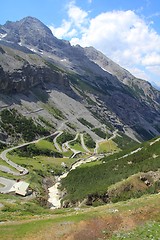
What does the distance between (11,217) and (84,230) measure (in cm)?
1370

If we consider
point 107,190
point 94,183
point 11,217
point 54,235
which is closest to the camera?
point 54,235

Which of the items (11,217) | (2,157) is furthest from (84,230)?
(2,157)

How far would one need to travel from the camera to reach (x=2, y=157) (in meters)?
135

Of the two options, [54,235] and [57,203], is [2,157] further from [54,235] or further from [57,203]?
[54,235]

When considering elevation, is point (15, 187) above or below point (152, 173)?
below

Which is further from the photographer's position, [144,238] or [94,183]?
[94,183]

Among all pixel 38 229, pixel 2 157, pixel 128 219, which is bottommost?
pixel 2 157

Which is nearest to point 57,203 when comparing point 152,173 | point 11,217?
point 152,173

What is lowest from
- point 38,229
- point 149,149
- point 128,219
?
point 38,229

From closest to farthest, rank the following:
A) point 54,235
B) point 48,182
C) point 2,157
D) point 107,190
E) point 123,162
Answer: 1. point 54,235
2. point 107,190
3. point 123,162
4. point 48,182
5. point 2,157

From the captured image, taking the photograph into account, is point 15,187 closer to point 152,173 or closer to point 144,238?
point 152,173

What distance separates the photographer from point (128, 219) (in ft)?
121

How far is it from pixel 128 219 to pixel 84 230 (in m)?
5.56

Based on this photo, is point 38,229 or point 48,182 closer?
point 38,229
